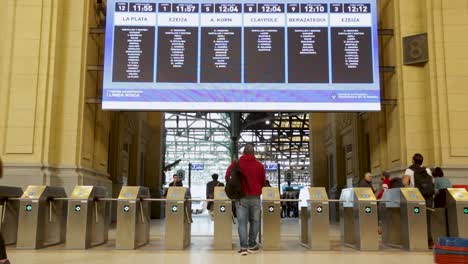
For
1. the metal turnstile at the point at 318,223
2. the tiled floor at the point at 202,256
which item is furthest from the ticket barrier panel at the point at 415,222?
the metal turnstile at the point at 318,223

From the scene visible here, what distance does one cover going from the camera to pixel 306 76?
11328 mm

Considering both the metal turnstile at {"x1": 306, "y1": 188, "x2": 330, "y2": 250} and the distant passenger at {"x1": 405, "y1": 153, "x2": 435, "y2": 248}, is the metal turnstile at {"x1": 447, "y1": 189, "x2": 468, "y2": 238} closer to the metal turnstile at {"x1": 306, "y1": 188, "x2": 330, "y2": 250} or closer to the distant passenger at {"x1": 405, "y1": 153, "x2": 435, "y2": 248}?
the distant passenger at {"x1": 405, "y1": 153, "x2": 435, "y2": 248}

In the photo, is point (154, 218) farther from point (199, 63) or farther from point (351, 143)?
point (199, 63)

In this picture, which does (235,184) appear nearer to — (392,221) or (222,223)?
(222,223)

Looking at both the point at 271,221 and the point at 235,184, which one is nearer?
the point at 235,184

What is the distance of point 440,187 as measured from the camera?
30.5 feet

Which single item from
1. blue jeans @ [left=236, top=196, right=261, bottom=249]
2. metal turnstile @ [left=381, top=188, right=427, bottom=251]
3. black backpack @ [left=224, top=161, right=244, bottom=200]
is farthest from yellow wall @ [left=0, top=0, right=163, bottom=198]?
metal turnstile @ [left=381, top=188, right=427, bottom=251]

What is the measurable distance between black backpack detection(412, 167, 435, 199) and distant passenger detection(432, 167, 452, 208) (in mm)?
162

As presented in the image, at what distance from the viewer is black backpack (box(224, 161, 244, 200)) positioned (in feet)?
27.2

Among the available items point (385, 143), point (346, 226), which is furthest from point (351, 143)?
point (346, 226)

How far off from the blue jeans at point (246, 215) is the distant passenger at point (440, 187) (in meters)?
3.56

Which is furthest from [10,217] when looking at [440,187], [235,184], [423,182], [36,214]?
[440,187]

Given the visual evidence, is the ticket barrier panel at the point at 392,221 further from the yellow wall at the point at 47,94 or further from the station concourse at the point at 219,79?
the yellow wall at the point at 47,94

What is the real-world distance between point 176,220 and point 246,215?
4.68ft
